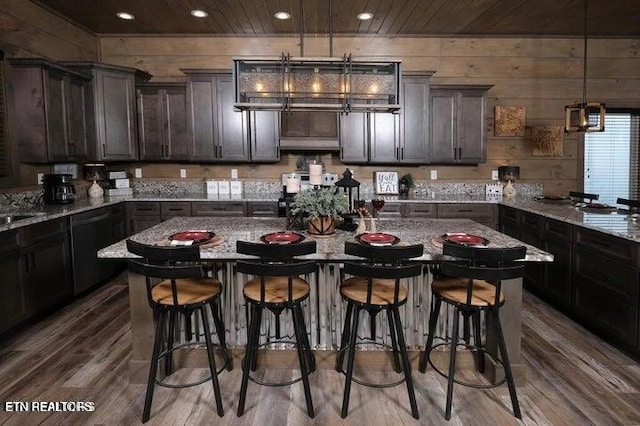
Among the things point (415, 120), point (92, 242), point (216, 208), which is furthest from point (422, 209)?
point (92, 242)

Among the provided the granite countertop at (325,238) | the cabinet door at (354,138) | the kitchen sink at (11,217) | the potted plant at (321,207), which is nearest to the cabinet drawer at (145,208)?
the kitchen sink at (11,217)

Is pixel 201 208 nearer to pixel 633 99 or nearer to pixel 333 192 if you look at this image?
pixel 333 192

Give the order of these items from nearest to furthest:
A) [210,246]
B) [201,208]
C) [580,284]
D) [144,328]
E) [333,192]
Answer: [210,246] < [144,328] < [333,192] < [580,284] < [201,208]

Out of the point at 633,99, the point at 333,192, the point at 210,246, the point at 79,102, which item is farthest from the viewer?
the point at 633,99

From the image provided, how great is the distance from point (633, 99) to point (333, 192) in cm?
488

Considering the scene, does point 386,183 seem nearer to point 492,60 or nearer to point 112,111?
point 492,60

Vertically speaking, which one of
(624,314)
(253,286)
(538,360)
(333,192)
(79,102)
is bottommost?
(538,360)

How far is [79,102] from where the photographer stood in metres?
4.73

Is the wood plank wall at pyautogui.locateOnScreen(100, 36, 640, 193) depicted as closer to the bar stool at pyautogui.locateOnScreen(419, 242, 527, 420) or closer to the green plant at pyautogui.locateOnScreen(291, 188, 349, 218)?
the green plant at pyautogui.locateOnScreen(291, 188, 349, 218)

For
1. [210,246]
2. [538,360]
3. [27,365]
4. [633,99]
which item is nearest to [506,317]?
[538,360]

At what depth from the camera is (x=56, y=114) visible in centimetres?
436

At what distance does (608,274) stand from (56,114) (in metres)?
5.04

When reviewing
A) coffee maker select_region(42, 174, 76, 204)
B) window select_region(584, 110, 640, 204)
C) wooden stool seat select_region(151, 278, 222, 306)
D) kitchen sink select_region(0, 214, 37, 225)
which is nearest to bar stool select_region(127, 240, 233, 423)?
wooden stool seat select_region(151, 278, 222, 306)

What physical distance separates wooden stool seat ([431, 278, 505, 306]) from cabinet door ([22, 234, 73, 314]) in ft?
10.1
